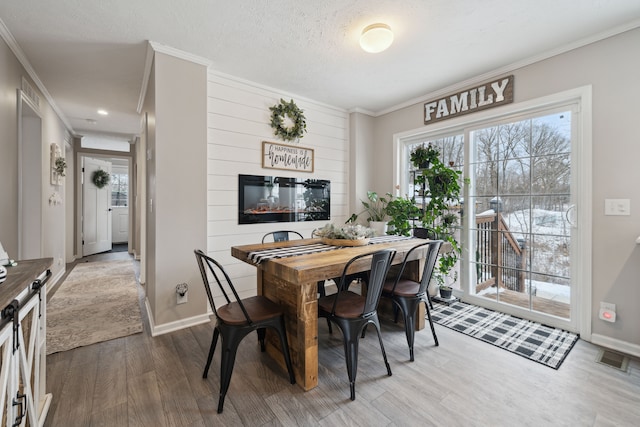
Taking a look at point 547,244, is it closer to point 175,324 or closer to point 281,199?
point 281,199

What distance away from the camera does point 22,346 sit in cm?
115

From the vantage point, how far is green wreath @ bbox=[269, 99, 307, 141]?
11.3ft

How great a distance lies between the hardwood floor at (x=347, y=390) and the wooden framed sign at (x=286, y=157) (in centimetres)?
207

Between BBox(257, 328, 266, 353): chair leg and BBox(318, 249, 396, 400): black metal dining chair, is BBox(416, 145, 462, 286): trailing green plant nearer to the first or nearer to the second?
BBox(318, 249, 396, 400): black metal dining chair

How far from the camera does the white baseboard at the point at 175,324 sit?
8.29 ft

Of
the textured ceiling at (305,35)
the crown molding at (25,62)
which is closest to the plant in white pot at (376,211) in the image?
the textured ceiling at (305,35)

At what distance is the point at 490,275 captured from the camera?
3148mm

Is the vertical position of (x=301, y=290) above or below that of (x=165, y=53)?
below

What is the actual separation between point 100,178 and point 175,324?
5.50m

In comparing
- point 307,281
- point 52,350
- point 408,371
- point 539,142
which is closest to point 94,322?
point 52,350

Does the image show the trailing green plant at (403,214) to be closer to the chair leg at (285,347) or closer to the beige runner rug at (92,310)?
the chair leg at (285,347)

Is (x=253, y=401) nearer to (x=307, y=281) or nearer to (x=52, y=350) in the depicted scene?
(x=307, y=281)

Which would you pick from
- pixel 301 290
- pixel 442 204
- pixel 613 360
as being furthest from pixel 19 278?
pixel 613 360

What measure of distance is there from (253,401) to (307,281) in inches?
32.2
